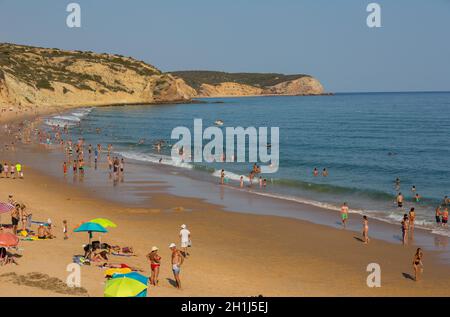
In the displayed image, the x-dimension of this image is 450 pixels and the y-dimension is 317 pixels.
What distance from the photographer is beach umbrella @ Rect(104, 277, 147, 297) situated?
11.9 meters

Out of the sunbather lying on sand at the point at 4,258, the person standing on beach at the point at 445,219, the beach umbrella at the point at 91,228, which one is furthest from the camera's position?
the person standing on beach at the point at 445,219

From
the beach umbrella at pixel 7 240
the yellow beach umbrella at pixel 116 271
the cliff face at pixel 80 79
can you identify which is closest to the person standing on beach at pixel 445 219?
the yellow beach umbrella at pixel 116 271

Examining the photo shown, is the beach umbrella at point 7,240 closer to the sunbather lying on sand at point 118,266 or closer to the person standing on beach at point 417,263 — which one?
the sunbather lying on sand at point 118,266

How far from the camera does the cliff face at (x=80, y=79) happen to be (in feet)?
437

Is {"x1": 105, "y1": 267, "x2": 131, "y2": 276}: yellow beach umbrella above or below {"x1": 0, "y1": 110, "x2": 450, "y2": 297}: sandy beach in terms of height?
above

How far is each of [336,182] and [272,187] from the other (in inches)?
177

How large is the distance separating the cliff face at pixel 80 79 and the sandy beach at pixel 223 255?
97.5 meters

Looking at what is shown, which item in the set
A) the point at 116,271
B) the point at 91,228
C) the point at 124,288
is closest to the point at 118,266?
the point at 116,271

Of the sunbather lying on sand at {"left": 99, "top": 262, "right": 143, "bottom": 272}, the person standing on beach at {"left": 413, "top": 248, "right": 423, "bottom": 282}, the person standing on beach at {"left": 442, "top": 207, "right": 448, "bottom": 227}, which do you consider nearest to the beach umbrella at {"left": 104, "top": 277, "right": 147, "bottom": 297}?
the sunbather lying on sand at {"left": 99, "top": 262, "right": 143, "bottom": 272}

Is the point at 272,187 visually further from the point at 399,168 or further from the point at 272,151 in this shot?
the point at 272,151

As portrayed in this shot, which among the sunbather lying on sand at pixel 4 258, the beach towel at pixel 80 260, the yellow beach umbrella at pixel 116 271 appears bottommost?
the beach towel at pixel 80 260

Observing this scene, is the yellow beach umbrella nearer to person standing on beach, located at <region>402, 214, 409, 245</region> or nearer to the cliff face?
person standing on beach, located at <region>402, 214, 409, 245</region>

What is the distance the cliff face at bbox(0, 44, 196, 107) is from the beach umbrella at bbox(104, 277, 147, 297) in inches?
4356

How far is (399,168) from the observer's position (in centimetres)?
4344
